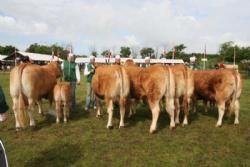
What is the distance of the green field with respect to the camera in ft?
21.3

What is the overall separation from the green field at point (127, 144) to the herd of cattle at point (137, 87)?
44cm

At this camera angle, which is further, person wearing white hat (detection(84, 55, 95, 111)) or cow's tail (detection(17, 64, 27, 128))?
person wearing white hat (detection(84, 55, 95, 111))

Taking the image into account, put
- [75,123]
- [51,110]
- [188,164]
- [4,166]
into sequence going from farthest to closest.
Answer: [51,110] < [75,123] < [188,164] < [4,166]

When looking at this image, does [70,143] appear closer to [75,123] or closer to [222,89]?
[75,123]

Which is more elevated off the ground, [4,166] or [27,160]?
Answer: [4,166]

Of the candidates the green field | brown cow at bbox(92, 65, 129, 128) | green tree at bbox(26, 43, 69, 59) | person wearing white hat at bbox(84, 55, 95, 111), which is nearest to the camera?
the green field

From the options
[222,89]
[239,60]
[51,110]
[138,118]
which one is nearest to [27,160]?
[51,110]

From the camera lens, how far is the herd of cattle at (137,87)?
8.75m

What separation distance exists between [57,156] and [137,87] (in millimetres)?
3646

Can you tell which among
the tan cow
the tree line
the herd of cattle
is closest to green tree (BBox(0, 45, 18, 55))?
the tree line

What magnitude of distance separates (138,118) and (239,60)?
61366 mm

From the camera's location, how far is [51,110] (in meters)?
10.7

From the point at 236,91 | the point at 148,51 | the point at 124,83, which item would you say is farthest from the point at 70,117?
the point at 148,51

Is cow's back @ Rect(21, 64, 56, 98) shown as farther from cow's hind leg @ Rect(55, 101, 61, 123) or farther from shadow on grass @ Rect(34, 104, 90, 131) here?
shadow on grass @ Rect(34, 104, 90, 131)
